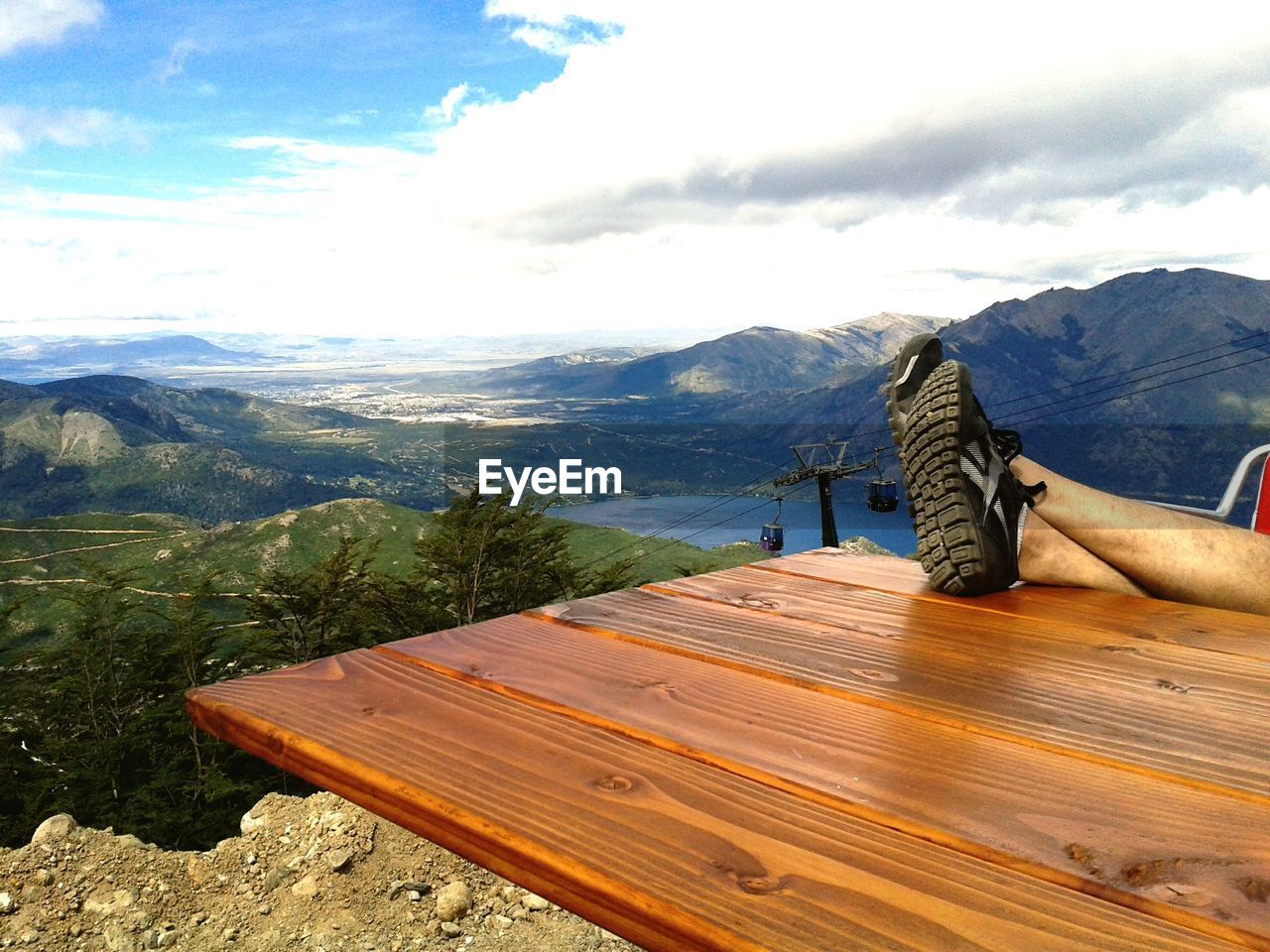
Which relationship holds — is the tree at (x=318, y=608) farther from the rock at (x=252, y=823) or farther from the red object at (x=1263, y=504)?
the red object at (x=1263, y=504)

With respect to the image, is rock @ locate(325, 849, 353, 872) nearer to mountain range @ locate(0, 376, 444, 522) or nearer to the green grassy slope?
the green grassy slope

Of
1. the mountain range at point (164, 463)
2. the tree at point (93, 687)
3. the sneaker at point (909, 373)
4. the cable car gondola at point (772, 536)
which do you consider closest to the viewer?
the sneaker at point (909, 373)

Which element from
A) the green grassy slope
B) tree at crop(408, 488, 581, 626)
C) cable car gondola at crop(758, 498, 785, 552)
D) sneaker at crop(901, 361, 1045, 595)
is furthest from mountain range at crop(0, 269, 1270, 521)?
sneaker at crop(901, 361, 1045, 595)

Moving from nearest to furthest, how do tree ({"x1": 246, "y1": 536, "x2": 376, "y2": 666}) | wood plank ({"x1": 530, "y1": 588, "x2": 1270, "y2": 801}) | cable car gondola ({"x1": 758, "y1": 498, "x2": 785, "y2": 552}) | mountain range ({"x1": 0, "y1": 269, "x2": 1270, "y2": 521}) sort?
1. wood plank ({"x1": 530, "y1": 588, "x2": 1270, "y2": 801})
2. tree ({"x1": 246, "y1": 536, "x2": 376, "y2": 666})
3. cable car gondola ({"x1": 758, "y1": 498, "x2": 785, "y2": 552})
4. mountain range ({"x1": 0, "y1": 269, "x2": 1270, "y2": 521})

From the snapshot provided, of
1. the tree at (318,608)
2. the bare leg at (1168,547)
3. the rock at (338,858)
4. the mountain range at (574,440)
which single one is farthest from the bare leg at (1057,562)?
the mountain range at (574,440)

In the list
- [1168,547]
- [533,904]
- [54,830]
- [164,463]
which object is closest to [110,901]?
[54,830]

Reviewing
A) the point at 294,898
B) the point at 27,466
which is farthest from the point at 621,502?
the point at 294,898
